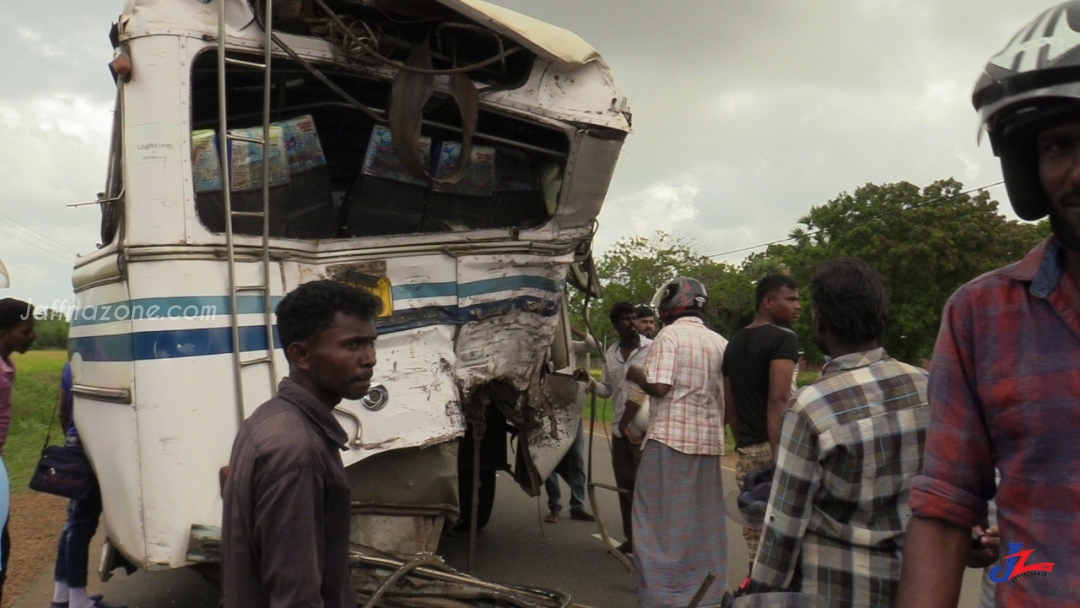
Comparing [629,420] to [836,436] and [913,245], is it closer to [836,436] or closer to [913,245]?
[836,436]

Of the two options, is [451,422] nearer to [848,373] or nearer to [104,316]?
[104,316]

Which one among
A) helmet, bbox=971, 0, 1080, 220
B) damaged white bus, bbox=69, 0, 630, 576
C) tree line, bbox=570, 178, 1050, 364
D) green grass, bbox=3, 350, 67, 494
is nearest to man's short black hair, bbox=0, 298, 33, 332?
green grass, bbox=3, 350, 67, 494

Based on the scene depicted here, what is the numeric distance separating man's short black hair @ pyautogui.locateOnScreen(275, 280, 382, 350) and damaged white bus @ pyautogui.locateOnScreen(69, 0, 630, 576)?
1221 mm

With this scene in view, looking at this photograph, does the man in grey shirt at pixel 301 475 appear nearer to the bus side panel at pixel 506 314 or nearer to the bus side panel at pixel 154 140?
the bus side panel at pixel 154 140

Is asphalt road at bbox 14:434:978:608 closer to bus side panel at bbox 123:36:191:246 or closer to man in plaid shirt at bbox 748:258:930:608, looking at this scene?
bus side panel at bbox 123:36:191:246

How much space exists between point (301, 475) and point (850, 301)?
59.4 inches

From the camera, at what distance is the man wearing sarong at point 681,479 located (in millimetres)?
4469

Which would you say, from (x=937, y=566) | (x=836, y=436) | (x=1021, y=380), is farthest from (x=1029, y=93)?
(x=836, y=436)

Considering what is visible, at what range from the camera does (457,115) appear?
448cm

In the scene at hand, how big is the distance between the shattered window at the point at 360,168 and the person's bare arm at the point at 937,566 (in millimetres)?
2876

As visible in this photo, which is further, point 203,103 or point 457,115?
point 457,115

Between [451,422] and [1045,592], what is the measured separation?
289 cm

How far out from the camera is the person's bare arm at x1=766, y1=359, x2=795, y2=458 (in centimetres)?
395

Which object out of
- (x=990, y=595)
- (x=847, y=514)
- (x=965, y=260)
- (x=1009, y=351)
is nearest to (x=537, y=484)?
(x=847, y=514)
